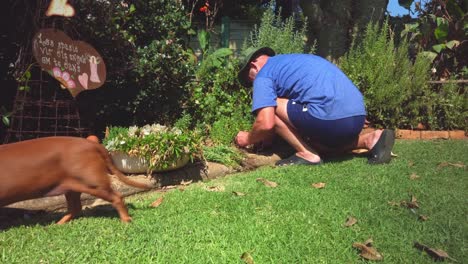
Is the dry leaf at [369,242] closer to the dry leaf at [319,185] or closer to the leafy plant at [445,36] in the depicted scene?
the dry leaf at [319,185]

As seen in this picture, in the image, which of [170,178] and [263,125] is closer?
[170,178]

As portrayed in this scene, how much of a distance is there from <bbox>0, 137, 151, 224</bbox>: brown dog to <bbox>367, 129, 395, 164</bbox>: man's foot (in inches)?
111

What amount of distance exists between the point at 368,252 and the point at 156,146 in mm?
2123

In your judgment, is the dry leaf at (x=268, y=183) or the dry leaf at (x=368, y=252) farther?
the dry leaf at (x=268, y=183)

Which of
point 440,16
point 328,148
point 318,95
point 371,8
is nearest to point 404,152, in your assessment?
point 328,148

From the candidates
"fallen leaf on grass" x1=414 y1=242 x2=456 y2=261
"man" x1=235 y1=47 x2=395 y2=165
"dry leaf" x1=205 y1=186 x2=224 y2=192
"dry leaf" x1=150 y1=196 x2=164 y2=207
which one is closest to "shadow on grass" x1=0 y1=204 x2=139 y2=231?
"dry leaf" x1=150 y1=196 x2=164 y2=207

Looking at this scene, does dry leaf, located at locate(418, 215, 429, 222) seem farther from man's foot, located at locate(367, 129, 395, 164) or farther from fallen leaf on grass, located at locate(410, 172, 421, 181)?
man's foot, located at locate(367, 129, 395, 164)

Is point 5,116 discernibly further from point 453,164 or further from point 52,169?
point 453,164

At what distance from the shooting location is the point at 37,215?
3.45m

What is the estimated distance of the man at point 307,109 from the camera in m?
4.48

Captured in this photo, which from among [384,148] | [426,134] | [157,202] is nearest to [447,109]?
[426,134]

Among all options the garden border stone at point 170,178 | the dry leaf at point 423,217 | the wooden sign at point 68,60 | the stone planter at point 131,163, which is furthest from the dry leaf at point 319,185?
the wooden sign at point 68,60

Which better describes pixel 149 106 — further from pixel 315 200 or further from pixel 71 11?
pixel 315 200

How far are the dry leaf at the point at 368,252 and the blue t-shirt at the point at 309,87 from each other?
79.5 inches
